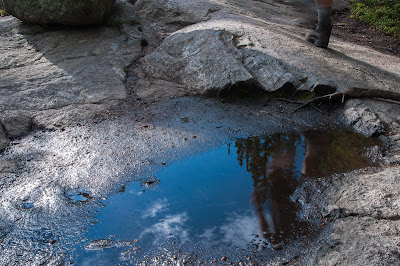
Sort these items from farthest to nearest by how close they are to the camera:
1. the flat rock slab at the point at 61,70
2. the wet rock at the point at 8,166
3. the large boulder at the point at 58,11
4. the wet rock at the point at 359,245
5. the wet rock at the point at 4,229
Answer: the large boulder at the point at 58,11, the flat rock slab at the point at 61,70, the wet rock at the point at 8,166, the wet rock at the point at 4,229, the wet rock at the point at 359,245

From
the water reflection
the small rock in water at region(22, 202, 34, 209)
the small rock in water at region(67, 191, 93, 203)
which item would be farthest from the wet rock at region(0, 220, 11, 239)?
the water reflection

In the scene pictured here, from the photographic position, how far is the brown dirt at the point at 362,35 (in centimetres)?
750

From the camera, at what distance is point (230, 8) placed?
7.36 metres

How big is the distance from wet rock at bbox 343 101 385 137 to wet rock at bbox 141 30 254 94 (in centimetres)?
128

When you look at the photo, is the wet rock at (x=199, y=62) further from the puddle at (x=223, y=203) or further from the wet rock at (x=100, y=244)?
the wet rock at (x=100, y=244)

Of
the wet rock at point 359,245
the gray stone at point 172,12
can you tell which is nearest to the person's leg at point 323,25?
the gray stone at point 172,12

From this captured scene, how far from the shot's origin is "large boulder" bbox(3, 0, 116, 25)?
588 centimetres

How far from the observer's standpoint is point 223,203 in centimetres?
309

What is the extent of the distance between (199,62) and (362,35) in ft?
16.2

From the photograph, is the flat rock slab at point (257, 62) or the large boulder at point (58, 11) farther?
the large boulder at point (58, 11)

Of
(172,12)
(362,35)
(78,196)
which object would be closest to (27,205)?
(78,196)

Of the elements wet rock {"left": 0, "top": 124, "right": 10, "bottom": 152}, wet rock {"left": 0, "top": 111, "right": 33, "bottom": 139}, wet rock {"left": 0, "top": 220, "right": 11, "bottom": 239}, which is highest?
wet rock {"left": 0, "top": 111, "right": 33, "bottom": 139}

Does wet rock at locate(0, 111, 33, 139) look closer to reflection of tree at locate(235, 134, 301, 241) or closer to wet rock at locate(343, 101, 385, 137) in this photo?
reflection of tree at locate(235, 134, 301, 241)

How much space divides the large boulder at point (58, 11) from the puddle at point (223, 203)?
3.58m
